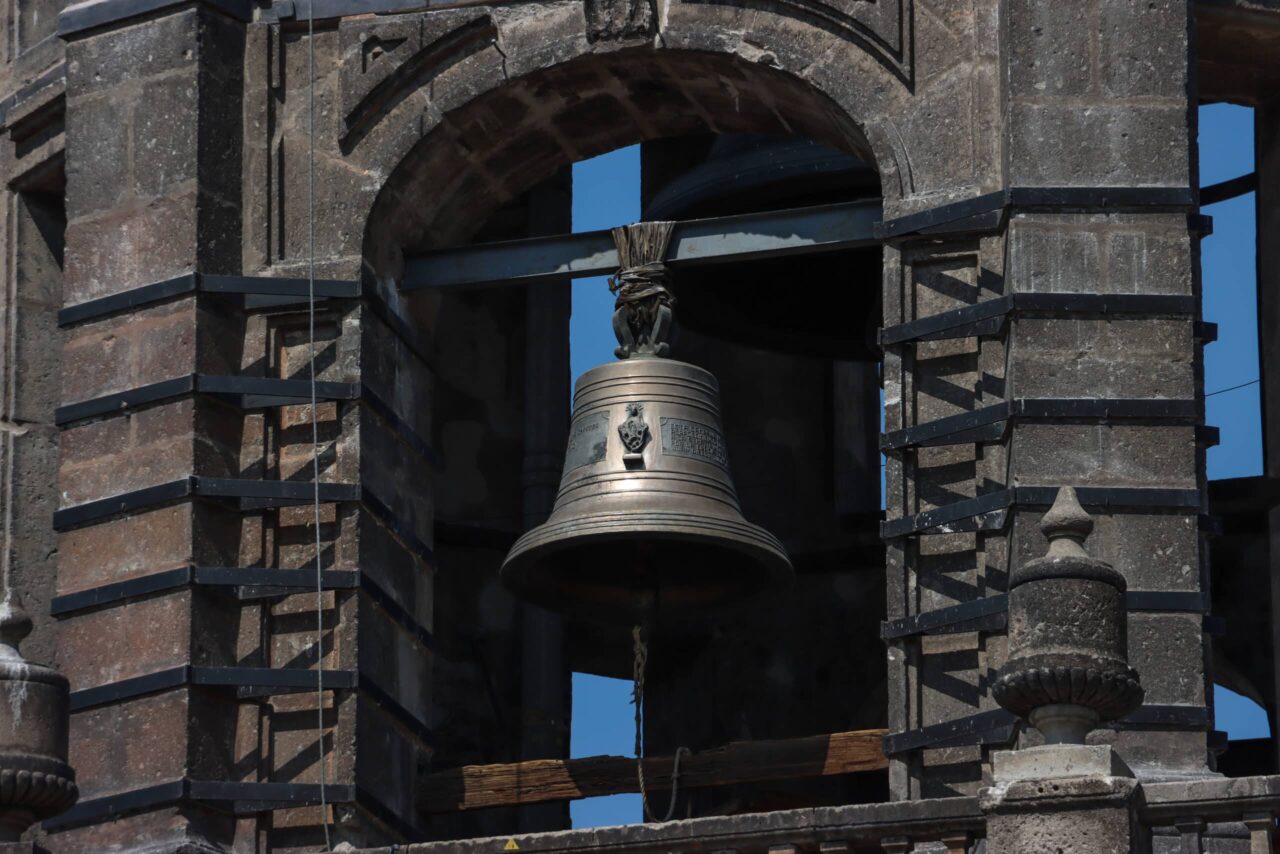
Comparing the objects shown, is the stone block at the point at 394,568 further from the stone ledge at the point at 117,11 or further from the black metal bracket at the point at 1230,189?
the black metal bracket at the point at 1230,189

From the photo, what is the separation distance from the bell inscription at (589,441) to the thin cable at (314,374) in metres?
0.96

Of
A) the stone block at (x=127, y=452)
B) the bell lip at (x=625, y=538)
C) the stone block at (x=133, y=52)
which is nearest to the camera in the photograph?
the bell lip at (x=625, y=538)

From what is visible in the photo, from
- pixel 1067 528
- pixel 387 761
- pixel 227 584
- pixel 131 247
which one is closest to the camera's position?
pixel 1067 528

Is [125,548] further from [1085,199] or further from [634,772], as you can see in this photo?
[1085,199]

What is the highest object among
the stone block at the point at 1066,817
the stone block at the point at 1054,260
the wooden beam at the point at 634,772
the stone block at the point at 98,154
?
the stone block at the point at 98,154

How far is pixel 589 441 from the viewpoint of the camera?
16188mm

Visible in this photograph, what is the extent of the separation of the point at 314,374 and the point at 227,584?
0.91 meters

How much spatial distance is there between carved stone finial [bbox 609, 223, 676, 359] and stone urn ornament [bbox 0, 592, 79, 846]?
2674 mm

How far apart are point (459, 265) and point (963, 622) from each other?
268cm

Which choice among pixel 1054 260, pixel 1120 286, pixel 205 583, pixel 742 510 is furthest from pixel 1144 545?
pixel 742 510

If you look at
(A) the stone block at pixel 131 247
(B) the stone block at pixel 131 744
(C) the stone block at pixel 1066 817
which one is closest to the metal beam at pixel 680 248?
(A) the stone block at pixel 131 247

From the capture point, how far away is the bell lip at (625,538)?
15.8 metres

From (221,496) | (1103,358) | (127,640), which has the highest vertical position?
(1103,358)

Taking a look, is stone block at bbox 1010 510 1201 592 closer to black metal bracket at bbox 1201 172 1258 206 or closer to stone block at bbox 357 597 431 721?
stone block at bbox 357 597 431 721
